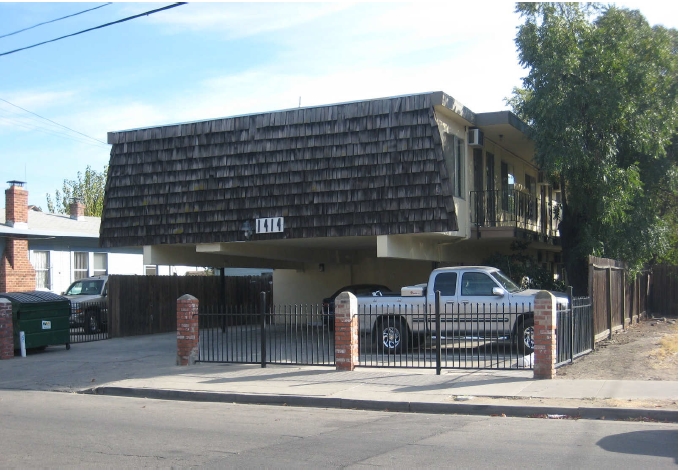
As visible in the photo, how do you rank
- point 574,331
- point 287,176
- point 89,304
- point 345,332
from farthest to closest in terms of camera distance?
point 89,304 → point 287,176 → point 574,331 → point 345,332

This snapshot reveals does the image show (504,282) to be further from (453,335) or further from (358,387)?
(358,387)

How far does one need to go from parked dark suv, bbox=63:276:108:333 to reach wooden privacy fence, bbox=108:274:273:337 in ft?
2.57

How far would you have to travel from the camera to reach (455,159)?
19219mm

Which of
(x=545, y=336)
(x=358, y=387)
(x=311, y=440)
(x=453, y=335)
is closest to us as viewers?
(x=311, y=440)

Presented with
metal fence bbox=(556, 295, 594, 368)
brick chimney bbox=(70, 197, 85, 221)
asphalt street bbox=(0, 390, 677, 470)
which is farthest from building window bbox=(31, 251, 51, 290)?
metal fence bbox=(556, 295, 594, 368)

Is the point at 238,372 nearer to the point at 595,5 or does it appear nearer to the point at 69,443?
the point at 69,443

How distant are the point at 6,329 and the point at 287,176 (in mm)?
7688

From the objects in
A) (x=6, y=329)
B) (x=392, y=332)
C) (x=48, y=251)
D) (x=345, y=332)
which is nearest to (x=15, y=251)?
(x=48, y=251)

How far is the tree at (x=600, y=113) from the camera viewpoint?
18953 millimetres

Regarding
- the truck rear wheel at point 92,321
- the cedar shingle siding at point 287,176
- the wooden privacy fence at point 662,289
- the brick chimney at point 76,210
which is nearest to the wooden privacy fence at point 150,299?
the truck rear wheel at point 92,321

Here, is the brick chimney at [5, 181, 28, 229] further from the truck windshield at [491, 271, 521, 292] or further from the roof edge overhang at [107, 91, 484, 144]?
the truck windshield at [491, 271, 521, 292]

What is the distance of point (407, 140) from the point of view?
56.6 feet

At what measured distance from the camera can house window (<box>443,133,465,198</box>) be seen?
18.5 meters

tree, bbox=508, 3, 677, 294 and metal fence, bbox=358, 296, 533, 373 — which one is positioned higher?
tree, bbox=508, 3, 677, 294
